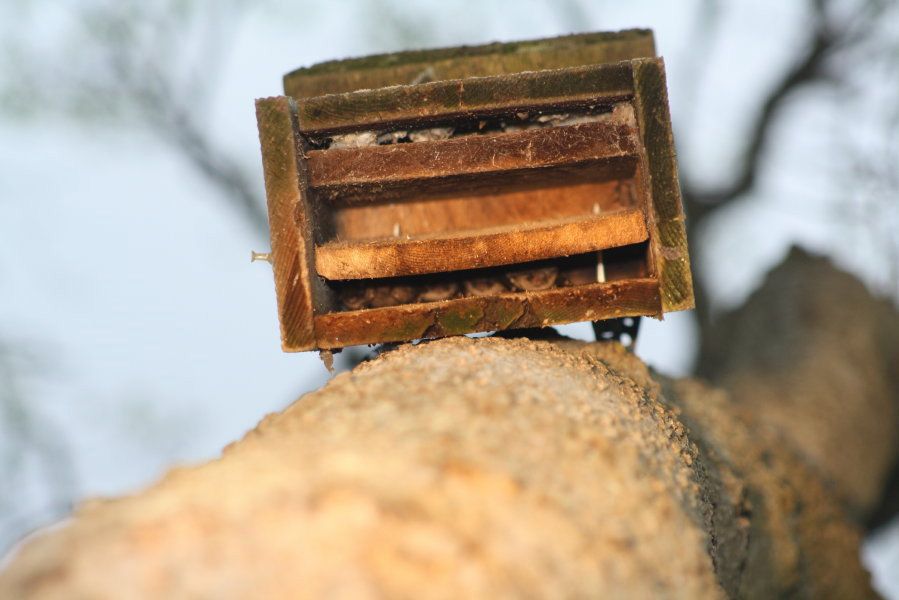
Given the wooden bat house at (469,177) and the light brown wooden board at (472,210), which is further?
the light brown wooden board at (472,210)

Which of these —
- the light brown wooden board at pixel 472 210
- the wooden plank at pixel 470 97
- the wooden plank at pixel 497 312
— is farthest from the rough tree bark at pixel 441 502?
the wooden plank at pixel 470 97

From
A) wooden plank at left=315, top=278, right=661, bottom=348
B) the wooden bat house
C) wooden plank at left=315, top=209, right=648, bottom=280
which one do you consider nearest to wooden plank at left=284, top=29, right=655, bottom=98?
the wooden bat house

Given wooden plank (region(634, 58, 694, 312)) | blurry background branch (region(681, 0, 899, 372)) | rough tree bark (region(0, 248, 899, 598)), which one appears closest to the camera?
rough tree bark (region(0, 248, 899, 598))

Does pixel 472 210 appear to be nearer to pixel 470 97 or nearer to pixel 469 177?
pixel 469 177

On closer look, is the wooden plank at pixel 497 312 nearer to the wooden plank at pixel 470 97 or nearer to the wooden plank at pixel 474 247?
the wooden plank at pixel 474 247

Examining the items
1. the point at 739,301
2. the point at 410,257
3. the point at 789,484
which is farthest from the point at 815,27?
the point at 410,257

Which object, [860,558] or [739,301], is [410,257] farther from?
[739,301]

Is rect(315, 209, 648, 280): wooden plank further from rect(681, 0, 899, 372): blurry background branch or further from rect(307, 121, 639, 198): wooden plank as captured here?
rect(681, 0, 899, 372): blurry background branch
